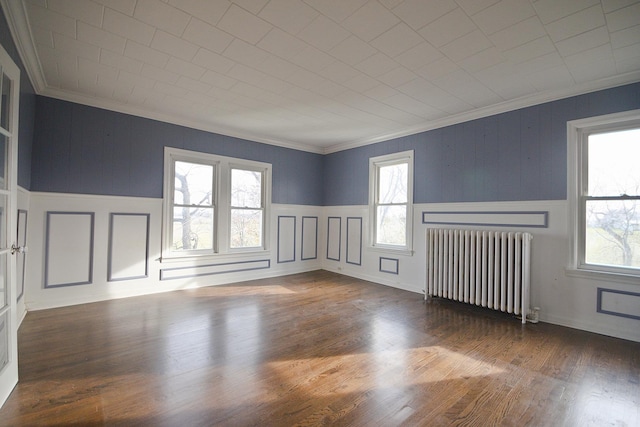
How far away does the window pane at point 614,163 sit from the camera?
9.73ft

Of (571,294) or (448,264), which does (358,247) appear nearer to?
(448,264)

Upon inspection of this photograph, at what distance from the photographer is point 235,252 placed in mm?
5121

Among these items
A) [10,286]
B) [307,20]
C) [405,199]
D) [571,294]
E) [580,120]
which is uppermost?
[307,20]

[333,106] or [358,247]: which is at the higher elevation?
[333,106]

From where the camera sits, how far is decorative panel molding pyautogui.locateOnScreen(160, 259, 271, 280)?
14.5 feet

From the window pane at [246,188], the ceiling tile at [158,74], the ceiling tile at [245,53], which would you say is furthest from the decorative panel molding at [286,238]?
the ceiling tile at [245,53]

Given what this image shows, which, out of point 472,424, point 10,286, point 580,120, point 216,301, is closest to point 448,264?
point 580,120

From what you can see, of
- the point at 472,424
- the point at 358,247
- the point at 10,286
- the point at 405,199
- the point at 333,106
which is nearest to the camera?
the point at 472,424

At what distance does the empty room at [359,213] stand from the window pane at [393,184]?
0.03m

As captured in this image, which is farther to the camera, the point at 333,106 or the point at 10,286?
the point at 333,106

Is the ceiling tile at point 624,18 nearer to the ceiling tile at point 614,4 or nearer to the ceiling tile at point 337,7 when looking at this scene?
the ceiling tile at point 614,4

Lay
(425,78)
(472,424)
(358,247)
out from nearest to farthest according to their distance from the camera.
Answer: (472,424), (425,78), (358,247)

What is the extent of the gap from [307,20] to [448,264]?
3.35 metres

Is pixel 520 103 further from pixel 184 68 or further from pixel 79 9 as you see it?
pixel 79 9
